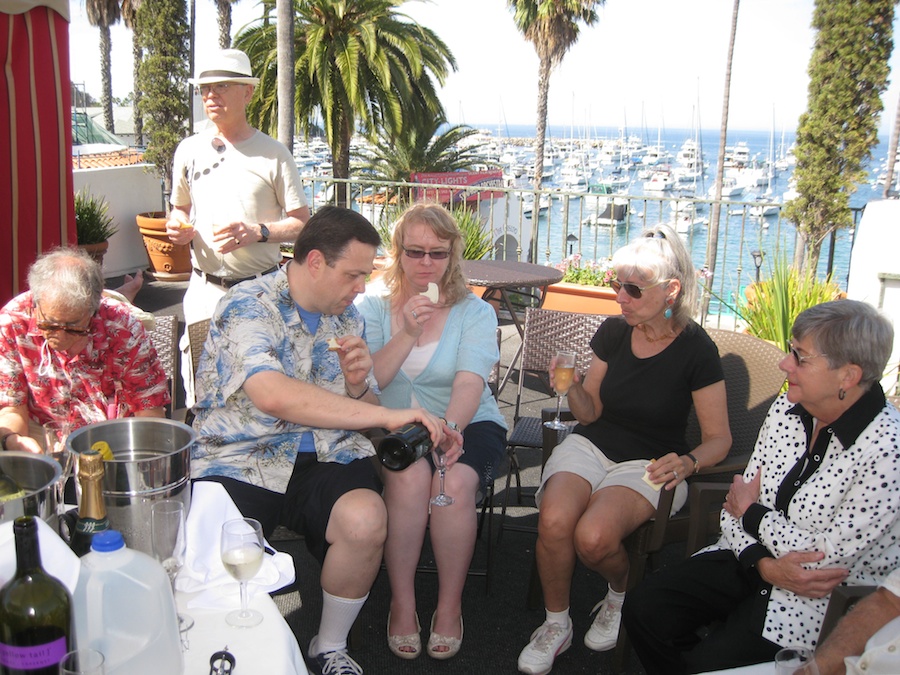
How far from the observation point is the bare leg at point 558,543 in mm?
2568

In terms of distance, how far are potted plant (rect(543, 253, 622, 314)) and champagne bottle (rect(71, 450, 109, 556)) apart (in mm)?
5432

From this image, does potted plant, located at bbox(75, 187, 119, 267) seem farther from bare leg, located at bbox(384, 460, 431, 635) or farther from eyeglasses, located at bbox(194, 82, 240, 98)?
bare leg, located at bbox(384, 460, 431, 635)

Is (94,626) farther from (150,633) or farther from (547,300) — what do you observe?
(547,300)

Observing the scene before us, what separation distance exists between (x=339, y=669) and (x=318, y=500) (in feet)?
1.64

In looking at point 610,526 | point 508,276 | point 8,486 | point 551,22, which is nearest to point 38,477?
point 8,486

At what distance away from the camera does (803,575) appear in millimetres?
1946

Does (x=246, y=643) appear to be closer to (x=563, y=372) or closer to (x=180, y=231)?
(x=563, y=372)

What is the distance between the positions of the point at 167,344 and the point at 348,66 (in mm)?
11060

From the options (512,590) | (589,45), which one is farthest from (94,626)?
(589,45)

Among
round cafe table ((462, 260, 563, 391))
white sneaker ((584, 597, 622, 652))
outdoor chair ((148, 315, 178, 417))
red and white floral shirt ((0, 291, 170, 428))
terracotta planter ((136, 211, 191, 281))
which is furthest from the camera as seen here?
terracotta planter ((136, 211, 191, 281))

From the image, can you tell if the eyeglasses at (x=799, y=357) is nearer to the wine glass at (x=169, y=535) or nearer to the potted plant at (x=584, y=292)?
the wine glass at (x=169, y=535)

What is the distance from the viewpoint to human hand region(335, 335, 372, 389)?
7.94ft

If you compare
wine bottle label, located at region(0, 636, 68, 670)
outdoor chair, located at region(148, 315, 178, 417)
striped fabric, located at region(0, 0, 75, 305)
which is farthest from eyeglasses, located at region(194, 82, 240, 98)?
wine bottle label, located at region(0, 636, 68, 670)

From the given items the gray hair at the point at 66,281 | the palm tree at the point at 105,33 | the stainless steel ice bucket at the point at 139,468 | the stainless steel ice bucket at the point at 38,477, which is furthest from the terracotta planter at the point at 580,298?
the palm tree at the point at 105,33
